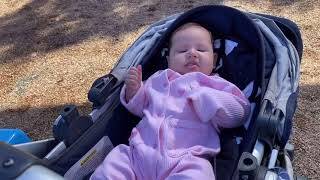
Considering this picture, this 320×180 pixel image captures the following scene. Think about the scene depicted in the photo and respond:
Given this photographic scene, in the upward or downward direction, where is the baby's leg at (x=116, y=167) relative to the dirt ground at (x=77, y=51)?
upward

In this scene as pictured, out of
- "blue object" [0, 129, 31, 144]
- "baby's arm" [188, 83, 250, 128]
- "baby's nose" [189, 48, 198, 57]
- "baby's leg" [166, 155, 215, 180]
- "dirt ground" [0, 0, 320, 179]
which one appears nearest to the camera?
"baby's leg" [166, 155, 215, 180]

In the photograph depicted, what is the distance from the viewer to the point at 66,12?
4.51 meters

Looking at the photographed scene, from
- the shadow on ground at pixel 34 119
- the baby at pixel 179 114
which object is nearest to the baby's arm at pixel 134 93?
the baby at pixel 179 114

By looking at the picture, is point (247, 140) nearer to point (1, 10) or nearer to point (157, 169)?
point (157, 169)

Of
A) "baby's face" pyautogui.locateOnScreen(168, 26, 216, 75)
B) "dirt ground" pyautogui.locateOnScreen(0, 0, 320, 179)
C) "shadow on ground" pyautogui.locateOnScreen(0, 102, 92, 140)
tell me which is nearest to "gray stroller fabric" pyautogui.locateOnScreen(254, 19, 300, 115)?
"baby's face" pyautogui.locateOnScreen(168, 26, 216, 75)

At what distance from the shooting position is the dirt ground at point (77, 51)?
3119 millimetres

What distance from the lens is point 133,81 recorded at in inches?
90.4

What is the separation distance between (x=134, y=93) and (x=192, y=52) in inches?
13.3

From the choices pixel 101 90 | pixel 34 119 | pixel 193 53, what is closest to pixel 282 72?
pixel 193 53

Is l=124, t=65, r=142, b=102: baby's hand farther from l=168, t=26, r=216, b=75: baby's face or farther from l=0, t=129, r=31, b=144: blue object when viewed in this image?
l=0, t=129, r=31, b=144: blue object

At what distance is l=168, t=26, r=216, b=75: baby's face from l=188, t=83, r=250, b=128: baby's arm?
204 mm

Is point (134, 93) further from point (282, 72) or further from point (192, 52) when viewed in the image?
point (282, 72)

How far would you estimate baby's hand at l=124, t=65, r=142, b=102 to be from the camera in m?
2.30

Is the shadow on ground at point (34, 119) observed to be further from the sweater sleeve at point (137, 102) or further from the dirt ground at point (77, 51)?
the sweater sleeve at point (137, 102)
